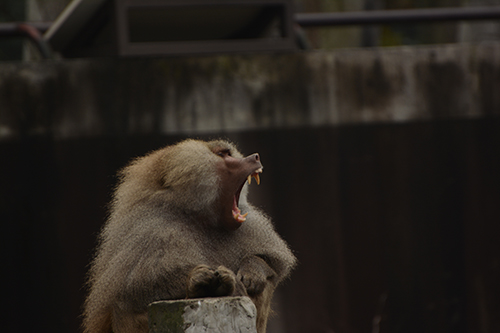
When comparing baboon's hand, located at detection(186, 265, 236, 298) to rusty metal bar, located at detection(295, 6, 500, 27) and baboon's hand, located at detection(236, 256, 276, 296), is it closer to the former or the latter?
baboon's hand, located at detection(236, 256, 276, 296)

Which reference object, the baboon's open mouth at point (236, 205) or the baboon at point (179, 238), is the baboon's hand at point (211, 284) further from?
the baboon's open mouth at point (236, 205)

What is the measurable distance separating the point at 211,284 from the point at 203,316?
0.89ft

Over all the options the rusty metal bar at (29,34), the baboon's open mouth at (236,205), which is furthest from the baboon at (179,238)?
the rusty metal bar at (29,34)

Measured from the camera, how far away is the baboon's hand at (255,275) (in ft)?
9.21

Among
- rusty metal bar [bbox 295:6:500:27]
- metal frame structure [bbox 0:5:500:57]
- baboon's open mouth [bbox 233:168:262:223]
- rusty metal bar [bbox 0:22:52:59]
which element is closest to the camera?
baboon's open mouth [bbox 233:168:262:223]

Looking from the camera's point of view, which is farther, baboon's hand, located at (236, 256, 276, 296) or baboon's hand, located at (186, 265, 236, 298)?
baboon's hand, located at (236, 256, 276, 296)

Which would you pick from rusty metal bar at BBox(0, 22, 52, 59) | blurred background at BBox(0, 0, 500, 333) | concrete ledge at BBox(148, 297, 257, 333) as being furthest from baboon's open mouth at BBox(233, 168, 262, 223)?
rusty metal bar at BBox(0, 22, 52, 59)

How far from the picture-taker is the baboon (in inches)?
107

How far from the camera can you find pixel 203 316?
223 cm

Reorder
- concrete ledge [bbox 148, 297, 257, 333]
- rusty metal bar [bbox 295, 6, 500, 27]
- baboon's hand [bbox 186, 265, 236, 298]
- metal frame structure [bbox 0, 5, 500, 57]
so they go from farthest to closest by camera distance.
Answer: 1. rusty metal bar [bbox 295, 6, 500, 27]
2. metal frame structure [bbox 0, 5, 500, 57]
3. baboon's hand [bbox 186, 265, 236, 298]
4. concrete ledge [bbox 148, 297, 257, 333]

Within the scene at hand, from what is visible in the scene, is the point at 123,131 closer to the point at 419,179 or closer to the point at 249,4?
the point at 249,4

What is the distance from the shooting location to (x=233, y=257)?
2990 millimetres

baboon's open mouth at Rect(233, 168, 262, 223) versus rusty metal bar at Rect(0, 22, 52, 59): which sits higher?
rusty metal bar at Rect(0, 22, 52, 59)

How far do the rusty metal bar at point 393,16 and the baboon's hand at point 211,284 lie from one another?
377 cm
